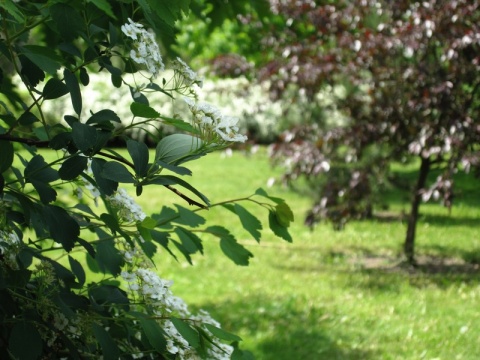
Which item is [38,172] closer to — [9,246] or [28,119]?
[28,119]

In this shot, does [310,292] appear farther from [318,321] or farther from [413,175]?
[413,175]

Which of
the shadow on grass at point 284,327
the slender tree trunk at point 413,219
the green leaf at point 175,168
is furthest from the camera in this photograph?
the slender tree trunk at point 413,219

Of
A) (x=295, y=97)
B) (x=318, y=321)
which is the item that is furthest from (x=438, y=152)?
(x=318, y=321)

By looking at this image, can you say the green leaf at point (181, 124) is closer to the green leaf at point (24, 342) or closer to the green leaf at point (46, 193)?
the green leaf at point (46, 193)

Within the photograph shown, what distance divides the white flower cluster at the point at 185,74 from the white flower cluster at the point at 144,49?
0.05 metres

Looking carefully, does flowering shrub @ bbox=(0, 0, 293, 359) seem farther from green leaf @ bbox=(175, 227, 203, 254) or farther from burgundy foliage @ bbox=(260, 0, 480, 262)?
burgundy foliage @ bbox=(260, 0, 480, 262)

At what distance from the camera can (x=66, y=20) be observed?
4.56 feet

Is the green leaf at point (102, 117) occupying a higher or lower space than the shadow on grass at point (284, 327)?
lower

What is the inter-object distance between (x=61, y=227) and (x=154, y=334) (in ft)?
0.96

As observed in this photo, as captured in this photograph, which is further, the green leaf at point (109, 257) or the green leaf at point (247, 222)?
the green leaf at point (109, 257)

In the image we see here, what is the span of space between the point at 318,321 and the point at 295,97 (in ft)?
7.88

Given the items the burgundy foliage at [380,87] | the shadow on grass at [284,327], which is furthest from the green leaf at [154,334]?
the burgundy foliage at [380,87]

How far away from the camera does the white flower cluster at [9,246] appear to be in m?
1.63

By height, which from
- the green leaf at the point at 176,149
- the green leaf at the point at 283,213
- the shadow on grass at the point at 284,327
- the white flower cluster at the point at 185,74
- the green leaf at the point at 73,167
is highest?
the shadow on grass at the point at 284,327
